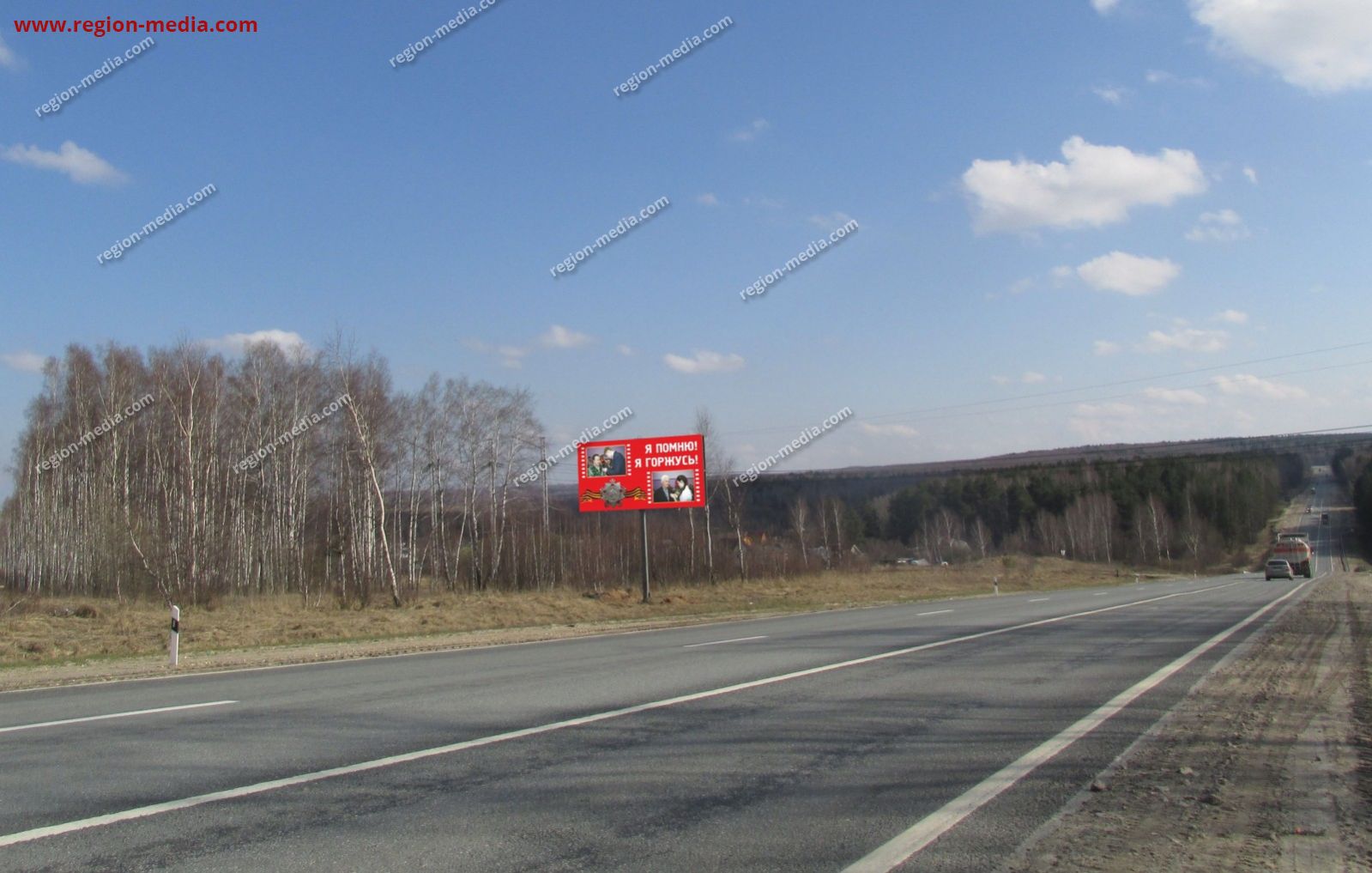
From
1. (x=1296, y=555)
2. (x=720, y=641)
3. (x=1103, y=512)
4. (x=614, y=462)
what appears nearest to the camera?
(x=720, y=641)

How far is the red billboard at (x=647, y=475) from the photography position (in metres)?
34.3

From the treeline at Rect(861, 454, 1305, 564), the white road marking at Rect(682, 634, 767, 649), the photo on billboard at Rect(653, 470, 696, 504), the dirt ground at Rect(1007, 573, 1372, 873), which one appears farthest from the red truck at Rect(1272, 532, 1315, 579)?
the dirt ground at Rect(1007, 573, 1372, 873)

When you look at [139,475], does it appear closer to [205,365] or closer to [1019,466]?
[205,365]

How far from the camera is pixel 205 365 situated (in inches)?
1688

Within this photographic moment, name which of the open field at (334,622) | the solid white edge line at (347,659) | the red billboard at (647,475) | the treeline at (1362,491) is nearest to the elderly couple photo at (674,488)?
the red billboard at (647,475)

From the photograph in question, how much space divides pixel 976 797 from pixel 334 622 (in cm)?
2265

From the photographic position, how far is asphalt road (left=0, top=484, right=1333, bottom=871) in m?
4.77

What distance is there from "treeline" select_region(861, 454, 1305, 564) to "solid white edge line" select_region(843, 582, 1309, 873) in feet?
298

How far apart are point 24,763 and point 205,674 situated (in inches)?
280

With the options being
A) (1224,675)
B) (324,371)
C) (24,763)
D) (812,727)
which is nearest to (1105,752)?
(812,727)

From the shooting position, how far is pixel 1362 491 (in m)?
99.2

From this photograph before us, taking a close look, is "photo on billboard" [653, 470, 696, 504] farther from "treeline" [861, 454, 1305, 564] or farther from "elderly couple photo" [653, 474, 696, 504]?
"treeline" [861, 454, 1305, 564]

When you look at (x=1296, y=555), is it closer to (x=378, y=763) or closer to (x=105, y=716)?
(x=378, y=763)

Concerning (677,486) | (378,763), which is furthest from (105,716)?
(677,486)
